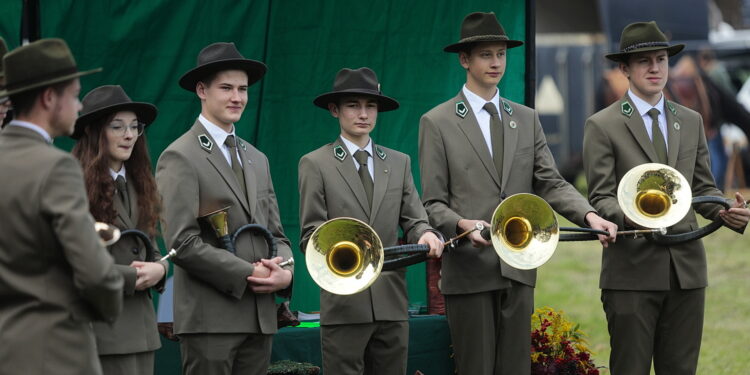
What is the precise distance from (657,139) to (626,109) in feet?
0.78

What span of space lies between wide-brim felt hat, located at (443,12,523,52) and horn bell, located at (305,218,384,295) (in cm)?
130

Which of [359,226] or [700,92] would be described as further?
[700,92]

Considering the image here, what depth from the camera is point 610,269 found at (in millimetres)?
6422

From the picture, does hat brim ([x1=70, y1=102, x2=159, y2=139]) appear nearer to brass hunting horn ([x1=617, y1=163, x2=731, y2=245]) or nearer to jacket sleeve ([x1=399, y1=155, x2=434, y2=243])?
jacket sleeve ([x1=399, y1=155, x2=434, y2=243])

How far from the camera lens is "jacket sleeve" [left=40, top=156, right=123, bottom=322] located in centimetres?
385

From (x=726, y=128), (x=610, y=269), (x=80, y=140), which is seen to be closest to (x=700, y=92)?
(x=726, y=128)

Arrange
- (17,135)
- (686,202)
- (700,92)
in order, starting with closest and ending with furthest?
(17,135) → (686,202) → (700,92)

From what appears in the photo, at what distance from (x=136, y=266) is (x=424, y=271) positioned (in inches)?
130

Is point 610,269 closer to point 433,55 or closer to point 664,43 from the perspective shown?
point 664,43

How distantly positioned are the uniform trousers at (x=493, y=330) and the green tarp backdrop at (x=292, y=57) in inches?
73.1

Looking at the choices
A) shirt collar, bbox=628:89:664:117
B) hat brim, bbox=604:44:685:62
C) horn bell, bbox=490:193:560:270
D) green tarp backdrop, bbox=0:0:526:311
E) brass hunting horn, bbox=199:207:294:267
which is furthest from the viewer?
green tarp backdrop, bbox=0:0:526:311

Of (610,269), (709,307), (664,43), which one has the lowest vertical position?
(709,307)

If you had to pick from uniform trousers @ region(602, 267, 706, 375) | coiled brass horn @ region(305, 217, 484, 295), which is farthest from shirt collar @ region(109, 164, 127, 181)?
uniform trousers @ region(602, 267, 706, 375)

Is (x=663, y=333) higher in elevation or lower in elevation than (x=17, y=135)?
lower
